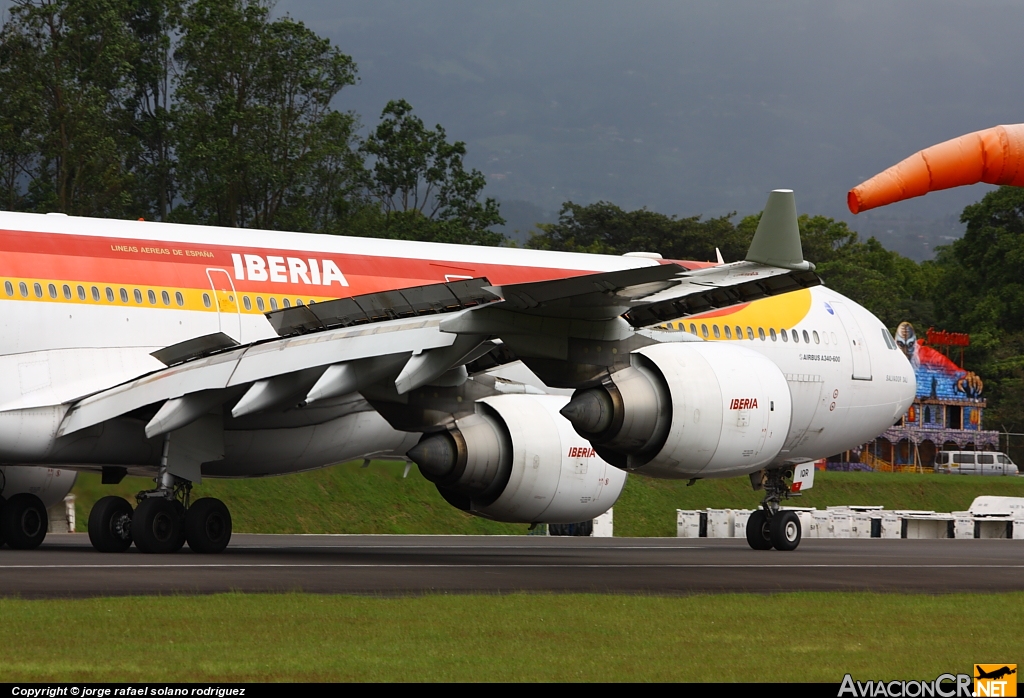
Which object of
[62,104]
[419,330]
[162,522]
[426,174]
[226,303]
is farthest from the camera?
[426,174]

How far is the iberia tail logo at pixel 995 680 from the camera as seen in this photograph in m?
7.01

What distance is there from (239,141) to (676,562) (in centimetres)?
3647

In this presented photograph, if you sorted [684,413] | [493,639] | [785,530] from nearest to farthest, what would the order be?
[493,639]
[684,413]
[785,530]

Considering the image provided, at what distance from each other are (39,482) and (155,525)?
4.54m

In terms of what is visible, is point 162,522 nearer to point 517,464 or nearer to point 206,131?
point 517,464

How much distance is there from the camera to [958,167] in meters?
6.80

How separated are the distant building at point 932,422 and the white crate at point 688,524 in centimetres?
3150

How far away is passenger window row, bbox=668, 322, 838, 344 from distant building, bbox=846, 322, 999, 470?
42228mm

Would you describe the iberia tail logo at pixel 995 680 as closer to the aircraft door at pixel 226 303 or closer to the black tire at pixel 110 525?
the black tire at pixel 110 525

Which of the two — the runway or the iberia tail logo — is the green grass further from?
the runway

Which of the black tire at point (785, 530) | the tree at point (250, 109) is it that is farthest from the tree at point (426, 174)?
the black tire at point (785, 530)

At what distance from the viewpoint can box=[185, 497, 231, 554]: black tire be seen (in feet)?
54.2

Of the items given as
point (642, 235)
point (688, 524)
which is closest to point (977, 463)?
point (642, 235)

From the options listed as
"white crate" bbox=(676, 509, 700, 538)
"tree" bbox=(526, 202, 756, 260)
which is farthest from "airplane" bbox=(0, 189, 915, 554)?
A: "tree" bbox=(526, 202, 756, 260)
